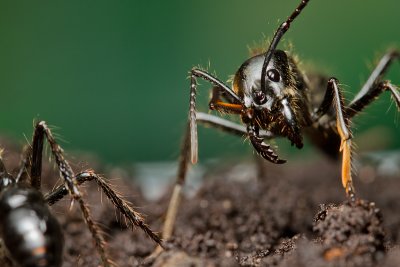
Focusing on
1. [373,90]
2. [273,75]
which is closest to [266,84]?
[273,75]

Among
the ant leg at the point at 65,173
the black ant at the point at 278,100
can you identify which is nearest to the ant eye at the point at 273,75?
the black ant at the point at 278,100

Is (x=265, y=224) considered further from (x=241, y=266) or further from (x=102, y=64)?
(x=102, y=64)

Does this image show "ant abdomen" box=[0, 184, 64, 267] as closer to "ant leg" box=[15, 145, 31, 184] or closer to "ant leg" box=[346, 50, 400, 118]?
"ant leg" box=[15, 145, 31, 184]

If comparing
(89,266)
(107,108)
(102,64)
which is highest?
→ (102,64)

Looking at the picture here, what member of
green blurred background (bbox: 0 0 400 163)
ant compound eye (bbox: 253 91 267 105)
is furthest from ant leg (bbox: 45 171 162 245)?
green blurred background (bbox: 0 0 400 163)

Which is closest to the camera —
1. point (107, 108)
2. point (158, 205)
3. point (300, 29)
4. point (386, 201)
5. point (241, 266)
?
point (241, 266)

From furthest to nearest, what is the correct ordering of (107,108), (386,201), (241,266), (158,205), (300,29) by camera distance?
(107,108), (300,29), (158,205), (386,201), (241,266)

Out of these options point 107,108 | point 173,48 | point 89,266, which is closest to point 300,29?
point 173,48
